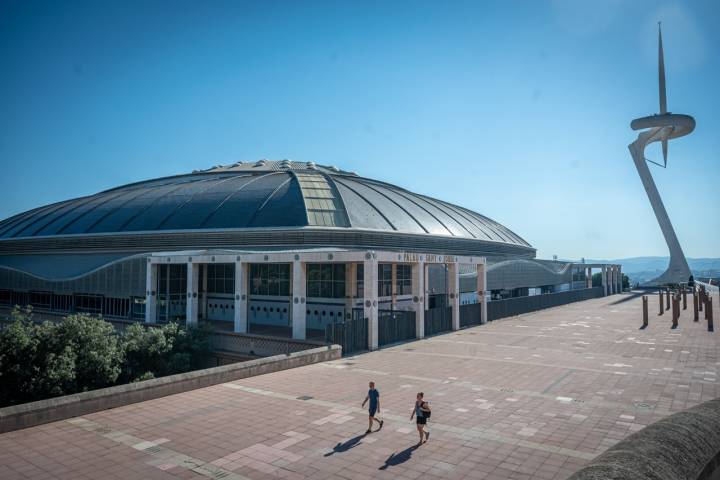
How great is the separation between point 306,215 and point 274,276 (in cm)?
554

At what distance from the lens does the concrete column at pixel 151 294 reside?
1253 inches

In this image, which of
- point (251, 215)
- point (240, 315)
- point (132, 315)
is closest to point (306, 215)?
point (251, 215)

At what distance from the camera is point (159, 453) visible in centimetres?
1018

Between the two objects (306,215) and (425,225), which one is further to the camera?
(425,225)

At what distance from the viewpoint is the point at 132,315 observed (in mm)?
34125

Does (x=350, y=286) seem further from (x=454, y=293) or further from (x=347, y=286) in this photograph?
(x=454, y=293)

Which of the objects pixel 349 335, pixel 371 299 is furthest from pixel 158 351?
pixel 371 299

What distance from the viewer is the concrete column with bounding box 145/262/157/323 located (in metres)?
31.8

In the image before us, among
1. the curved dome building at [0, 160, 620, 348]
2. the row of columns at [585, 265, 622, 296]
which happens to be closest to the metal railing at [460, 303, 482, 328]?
the curved dome building at [0, 160, 620, 348]

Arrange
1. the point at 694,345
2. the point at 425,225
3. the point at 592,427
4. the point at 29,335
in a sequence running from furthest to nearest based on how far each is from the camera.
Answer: the point at 425,225 < the point at 694,345 < the point at 29,335 < the point at 592,427

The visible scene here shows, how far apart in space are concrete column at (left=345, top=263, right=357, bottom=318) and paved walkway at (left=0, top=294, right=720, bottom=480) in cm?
1001

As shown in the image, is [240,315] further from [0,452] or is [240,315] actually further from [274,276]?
[0,452]

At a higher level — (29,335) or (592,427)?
(29,335)

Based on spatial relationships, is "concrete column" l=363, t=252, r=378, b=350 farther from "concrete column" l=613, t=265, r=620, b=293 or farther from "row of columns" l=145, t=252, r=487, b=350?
"concrete column" l=613, t=265, r=620, b=293
